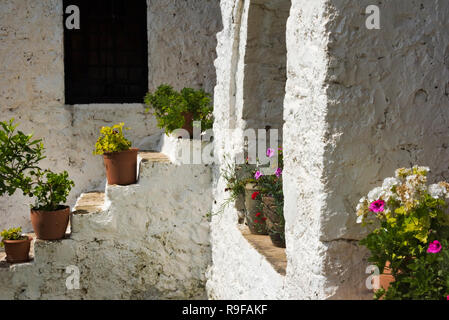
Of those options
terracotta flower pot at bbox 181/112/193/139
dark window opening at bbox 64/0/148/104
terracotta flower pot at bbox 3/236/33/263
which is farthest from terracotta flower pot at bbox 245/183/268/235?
dark window opening at bbox 64/0/148/104

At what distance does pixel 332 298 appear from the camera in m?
2.44

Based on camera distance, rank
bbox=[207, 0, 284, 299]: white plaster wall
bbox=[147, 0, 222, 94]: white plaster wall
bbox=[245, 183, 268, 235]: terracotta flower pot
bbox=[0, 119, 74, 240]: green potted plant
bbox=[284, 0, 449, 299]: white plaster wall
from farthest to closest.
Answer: bbox=[147, 0, 222, 94]: white plaster wall < bbox=[0, 119, 74, 240]: green potted plant < bbox=[245, 183, 268, 235]: terracotta flower pot < bbox=[207, 0, 284, 299]: white plaster wall < bbox=[284, 0, 449, 299]: white plaster wall

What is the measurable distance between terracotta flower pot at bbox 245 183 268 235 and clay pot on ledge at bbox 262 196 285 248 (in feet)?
0.75

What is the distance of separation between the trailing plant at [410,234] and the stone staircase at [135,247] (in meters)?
2.85

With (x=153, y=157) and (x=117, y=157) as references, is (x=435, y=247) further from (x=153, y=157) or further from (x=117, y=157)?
(x=153, y=157)

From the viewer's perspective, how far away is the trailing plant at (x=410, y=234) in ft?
6.84

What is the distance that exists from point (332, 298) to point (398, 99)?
3.13ft

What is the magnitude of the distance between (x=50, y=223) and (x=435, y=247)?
3.51 meters

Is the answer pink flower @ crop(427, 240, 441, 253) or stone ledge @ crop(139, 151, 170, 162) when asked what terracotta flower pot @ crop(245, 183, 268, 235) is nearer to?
stone ledge @ crop(139, 151, 170, 162)

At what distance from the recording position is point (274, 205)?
11.6ft

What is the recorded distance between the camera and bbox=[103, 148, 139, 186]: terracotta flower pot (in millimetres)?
4855

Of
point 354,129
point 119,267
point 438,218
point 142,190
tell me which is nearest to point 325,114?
point 354,129

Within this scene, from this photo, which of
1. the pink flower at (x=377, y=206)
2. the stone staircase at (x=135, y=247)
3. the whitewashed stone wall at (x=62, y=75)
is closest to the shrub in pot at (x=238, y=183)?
the stone staircase at (x=135, y=247)

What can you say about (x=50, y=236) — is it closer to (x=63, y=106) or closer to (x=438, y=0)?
(x=63, y=106)
